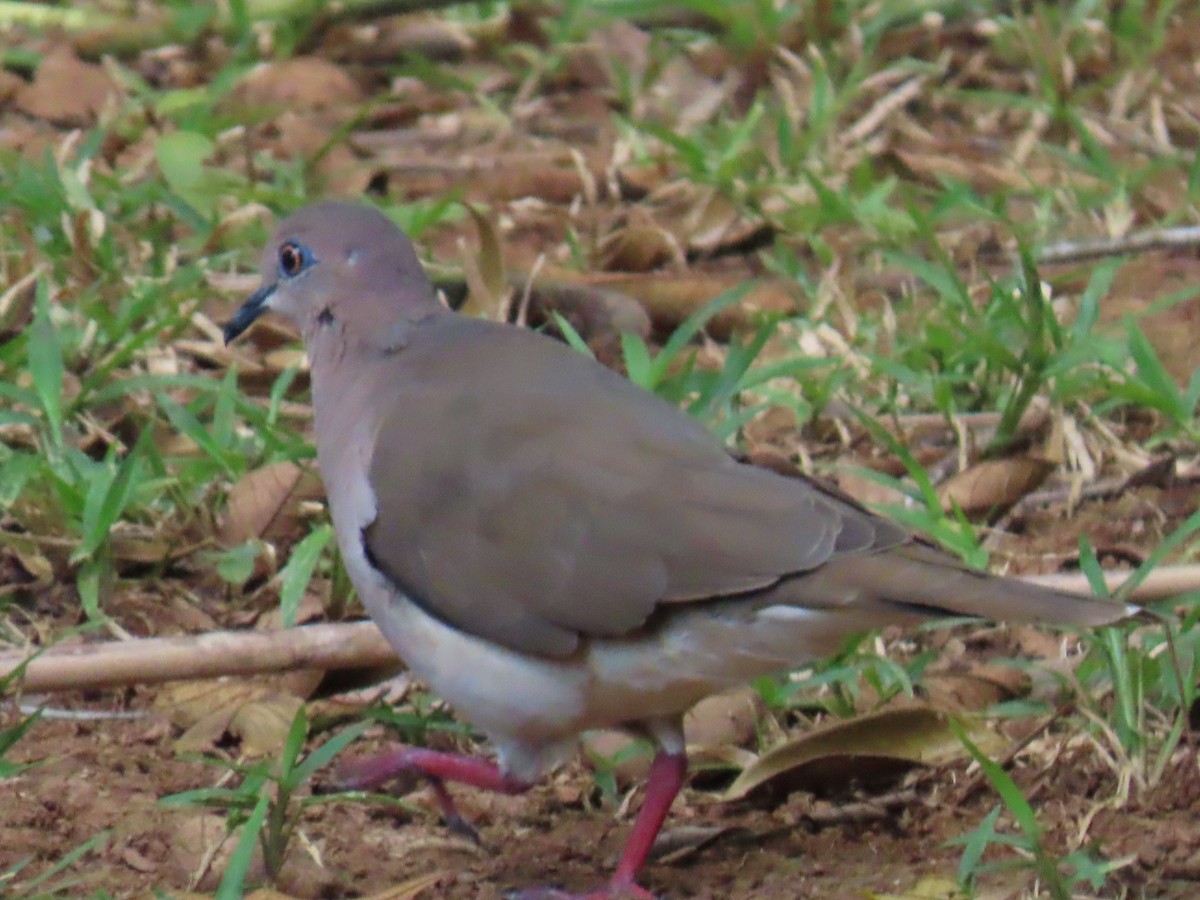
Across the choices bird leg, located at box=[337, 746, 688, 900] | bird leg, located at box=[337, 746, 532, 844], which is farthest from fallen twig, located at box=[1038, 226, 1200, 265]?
bird leg, located at box=[337, 746, 532, 844]

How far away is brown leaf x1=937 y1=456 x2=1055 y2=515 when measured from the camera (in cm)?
497

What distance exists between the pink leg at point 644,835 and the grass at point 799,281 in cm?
47

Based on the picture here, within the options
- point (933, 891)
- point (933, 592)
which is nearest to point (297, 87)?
point (933, 592)

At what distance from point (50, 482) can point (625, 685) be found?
1.75 metres

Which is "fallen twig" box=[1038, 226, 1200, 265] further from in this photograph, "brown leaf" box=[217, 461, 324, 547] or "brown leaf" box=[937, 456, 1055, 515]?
"brown leaf" box=[217, 461, 324, 547]

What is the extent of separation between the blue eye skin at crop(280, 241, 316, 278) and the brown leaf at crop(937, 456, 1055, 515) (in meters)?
1.59

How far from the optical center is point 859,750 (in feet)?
12.9

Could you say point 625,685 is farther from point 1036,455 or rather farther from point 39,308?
point 39,308

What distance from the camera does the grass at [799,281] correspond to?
4633 mm

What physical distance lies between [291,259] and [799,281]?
188 cm

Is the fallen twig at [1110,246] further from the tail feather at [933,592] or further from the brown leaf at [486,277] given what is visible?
the tail feather at [933,592]

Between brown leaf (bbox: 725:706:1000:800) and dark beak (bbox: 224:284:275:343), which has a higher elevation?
dark beak (bbox: 224:284:275:343)

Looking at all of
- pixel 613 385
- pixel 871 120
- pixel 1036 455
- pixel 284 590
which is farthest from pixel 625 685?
pixel 871 120

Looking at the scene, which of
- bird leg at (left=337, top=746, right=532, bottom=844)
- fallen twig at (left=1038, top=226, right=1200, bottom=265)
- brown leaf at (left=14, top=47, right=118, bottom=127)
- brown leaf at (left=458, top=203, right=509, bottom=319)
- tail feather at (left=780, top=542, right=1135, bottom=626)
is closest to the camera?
tail feather at (left=780, top=542, right=1135, bottom=626)
